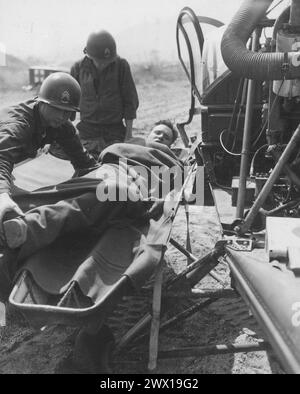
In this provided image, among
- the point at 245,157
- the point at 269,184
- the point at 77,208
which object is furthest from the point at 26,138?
the point at 269,184

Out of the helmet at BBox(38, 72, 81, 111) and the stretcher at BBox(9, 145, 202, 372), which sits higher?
the helmet at BBox(38, 72, 81, 111)

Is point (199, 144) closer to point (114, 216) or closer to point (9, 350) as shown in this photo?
point (114, 216)

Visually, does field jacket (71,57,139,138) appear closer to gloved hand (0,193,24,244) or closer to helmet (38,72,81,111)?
helmet (38,72,81,111)

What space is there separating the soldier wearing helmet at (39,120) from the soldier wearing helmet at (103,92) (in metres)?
1.84

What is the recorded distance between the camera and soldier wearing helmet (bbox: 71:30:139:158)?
6316mm

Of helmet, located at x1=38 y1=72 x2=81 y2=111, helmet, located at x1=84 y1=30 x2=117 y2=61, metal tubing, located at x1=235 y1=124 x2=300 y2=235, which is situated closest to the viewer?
metal tubing, located at x1=235 y1=124 x2=300 y2=235

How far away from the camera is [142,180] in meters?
4.21

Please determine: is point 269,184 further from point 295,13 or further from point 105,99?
point 105,99

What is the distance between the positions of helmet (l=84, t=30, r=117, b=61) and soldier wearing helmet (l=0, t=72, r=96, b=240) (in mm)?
1975

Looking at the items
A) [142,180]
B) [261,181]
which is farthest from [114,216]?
[261,181]

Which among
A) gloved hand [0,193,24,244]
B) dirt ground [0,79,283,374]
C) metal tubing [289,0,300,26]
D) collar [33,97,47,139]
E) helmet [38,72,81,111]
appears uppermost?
metal tubing [289,0,300,26]

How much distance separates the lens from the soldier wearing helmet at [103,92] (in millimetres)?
6316

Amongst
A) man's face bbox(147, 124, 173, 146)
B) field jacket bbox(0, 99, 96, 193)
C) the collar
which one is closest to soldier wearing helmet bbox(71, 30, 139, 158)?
man's face bbox(147, 124, 173, 146)

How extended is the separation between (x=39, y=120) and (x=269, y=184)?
186 cm
